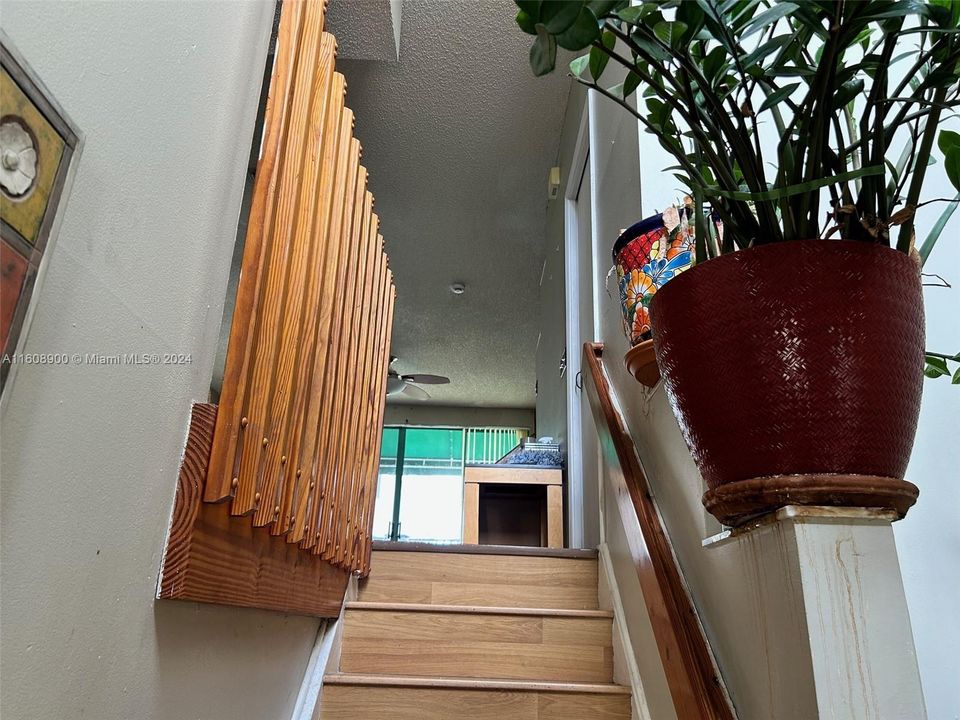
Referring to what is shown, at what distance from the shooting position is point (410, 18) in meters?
3.38

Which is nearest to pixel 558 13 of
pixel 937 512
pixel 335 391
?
pixel 937 512

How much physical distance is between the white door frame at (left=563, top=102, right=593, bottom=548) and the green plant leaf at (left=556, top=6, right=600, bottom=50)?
2.52 metres

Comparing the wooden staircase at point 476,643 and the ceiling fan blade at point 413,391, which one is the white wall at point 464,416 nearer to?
the ceiling fan blade at point 413,391

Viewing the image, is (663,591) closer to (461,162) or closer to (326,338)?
(326,338)

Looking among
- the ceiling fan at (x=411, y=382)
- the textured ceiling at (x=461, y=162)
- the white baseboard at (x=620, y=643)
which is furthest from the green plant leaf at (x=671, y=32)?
the ceiling fan at (x=411, y=382)

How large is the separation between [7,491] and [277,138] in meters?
0.85

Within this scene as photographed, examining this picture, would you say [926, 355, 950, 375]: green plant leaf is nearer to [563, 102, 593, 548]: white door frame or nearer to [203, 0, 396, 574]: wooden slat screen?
[203, 0, 396, 574]: wooden slat screen

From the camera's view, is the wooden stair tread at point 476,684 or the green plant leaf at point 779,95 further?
the wooden stair tread at point 476,684

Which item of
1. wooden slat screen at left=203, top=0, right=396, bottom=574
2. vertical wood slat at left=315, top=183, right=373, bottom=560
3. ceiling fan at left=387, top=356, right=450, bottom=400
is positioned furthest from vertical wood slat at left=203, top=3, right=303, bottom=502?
ceiling fan at left=387, top=356, right=450, bottom=400

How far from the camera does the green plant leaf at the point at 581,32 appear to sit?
22.6 inches

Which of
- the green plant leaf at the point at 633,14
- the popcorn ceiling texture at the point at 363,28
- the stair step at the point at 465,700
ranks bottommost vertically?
the stair step at the point at 465,700

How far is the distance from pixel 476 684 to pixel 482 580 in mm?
553

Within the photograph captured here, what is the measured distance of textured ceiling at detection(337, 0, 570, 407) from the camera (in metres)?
3.57

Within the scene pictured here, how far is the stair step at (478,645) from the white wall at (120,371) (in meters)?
0.93
